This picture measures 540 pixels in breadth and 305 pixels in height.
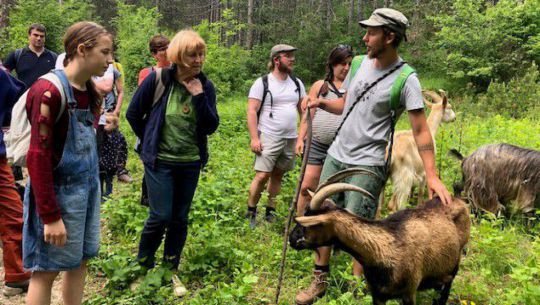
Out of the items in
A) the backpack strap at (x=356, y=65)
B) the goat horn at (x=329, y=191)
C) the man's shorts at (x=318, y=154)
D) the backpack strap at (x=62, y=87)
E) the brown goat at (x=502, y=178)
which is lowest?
the brown goat at (x=502, y=178)

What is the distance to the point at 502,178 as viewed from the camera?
19.0 feet

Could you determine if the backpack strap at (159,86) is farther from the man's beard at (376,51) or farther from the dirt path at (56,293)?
the dirt path at (56,293)

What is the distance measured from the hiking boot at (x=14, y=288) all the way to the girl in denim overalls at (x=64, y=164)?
1.33 metres

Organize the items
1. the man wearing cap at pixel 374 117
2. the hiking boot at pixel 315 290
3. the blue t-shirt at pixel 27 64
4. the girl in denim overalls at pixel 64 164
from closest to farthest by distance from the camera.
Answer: the girl in denim overalls at pixel 64 164
the man wearing cap at pixel 374 117
the hiking boot at pixel 315 290
the blue t-shirt at pixel 27 64

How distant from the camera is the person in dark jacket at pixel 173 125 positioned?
363cm

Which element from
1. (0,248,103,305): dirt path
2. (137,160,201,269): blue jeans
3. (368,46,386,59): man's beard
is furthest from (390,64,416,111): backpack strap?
(0,248,103,305): dirt path

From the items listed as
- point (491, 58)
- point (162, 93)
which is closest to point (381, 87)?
point (162, 93)

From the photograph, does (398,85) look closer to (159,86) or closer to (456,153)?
(159,86)

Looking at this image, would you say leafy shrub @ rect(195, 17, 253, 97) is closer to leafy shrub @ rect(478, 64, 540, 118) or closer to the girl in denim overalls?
leafy shrub @ rect(478, 64, 540, 118)

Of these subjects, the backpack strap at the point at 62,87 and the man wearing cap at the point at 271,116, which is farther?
the man wearing cap at the point at 271,116

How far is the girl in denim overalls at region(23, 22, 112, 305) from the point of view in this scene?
8.34 feet

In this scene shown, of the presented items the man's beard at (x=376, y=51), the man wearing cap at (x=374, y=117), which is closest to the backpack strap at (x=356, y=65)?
the man wearing cap at (x=374, y=117)

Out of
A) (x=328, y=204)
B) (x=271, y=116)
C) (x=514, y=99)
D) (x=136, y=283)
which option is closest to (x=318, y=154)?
(x=271, y=116)

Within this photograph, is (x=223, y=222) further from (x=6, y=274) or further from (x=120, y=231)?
(x=6, y=274)
